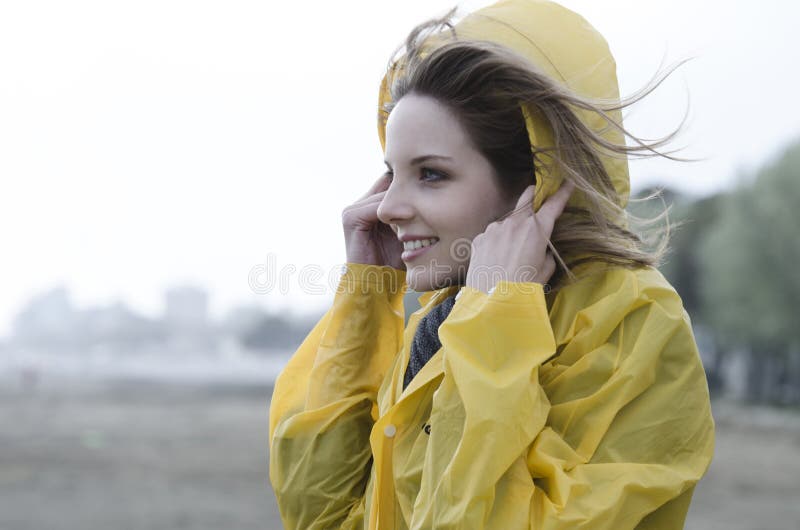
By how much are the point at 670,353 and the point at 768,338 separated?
104ft

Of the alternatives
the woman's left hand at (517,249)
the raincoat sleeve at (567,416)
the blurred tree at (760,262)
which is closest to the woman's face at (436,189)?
the woman's left hand at (517,249)

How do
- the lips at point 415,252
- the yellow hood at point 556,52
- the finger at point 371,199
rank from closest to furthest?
the yellow hood at point 556,52 < the lips at point 415,252 < the finger at point 371,199

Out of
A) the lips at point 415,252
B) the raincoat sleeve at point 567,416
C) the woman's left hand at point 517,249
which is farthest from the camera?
the lips at point 415,252

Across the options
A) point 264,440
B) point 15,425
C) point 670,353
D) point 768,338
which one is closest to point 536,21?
point 670,353

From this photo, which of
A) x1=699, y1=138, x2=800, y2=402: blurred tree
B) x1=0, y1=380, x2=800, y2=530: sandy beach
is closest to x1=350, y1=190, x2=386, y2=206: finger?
x1=0, y1=380, x2=800, y2=530: sandy beach

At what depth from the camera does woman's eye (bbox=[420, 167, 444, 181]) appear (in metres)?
2.35

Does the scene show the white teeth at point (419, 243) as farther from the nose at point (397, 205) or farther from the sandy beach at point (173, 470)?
the sandy beach at point (173, 470)

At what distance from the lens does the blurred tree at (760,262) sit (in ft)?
98.6

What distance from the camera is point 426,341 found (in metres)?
2.45

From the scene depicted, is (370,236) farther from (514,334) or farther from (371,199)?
(514,334)

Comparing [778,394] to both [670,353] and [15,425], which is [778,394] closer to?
[15,425]

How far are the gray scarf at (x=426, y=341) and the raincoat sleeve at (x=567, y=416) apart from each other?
0.97ft

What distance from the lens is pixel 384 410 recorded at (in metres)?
2.48

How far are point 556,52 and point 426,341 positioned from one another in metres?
0.86
